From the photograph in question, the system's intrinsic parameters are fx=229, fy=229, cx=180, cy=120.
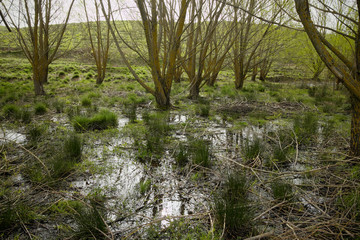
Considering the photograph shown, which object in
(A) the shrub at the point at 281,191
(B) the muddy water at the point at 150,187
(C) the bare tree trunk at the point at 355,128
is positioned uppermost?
(C) the bare tree trunk at the point at 355,128

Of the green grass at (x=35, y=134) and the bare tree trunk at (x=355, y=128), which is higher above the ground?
the bare tree trunk at (x=355, y=128)

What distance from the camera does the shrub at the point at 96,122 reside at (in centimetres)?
428

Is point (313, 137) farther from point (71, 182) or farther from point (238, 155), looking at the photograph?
point (71, 182)

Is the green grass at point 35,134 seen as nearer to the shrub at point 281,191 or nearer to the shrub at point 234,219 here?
the shrub at point 234,219

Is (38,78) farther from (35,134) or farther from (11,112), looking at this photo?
(35,134)

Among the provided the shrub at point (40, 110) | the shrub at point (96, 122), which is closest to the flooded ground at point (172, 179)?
the shrub at point (96, 122)

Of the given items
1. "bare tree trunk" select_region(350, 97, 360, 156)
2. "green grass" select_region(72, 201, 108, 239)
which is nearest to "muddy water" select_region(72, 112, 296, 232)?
"green grass" select_region(72, 201, 108, 239)

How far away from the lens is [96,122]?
452cm

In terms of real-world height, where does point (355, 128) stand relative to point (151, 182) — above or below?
above

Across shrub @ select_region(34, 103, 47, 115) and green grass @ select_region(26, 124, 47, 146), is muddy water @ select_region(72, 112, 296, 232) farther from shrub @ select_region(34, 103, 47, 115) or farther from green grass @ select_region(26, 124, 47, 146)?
shrub @ select_region(34, 103, 47, 115)

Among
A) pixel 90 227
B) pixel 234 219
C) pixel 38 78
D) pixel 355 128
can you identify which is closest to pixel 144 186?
pixel 90 227

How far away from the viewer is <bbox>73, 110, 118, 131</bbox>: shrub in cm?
428

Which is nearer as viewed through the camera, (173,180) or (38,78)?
(173,180)

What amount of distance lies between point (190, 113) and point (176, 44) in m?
1.72
